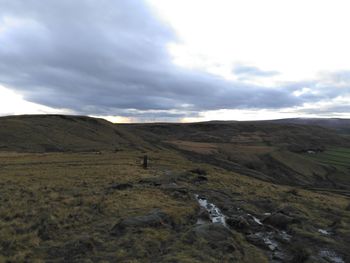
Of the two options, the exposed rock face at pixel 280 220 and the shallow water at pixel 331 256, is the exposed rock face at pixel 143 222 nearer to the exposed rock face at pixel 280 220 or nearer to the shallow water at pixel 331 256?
the exposed rock face at pixel 280 220

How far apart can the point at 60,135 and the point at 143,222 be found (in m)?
85.0

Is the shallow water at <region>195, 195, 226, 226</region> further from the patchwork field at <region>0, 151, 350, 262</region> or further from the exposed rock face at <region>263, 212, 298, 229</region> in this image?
the exposed rock face at <region>263, 212, 298, 229</region>

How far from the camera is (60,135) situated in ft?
322

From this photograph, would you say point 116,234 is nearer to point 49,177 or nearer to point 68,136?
point 49,177

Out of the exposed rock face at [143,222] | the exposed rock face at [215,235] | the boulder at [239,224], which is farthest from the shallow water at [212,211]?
the exposed rock face at [215,235]

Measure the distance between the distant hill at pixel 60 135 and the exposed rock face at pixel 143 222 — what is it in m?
59.3

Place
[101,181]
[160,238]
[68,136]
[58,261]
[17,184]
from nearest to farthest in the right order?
[58,261] → [160,238] → [17,184] → [101,181] → [68,136]

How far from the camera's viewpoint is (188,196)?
26.8m

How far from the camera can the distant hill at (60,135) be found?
81125 mm

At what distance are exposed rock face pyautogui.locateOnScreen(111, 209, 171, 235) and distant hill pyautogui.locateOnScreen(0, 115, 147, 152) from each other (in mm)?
59287

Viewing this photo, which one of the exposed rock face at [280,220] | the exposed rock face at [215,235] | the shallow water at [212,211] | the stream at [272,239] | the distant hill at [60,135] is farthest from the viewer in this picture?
the distant hill at [60,135]

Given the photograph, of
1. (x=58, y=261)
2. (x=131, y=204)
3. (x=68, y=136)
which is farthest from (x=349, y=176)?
(x=58, y=261)

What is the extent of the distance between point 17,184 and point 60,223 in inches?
554

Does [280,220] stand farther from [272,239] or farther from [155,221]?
[155,221]
